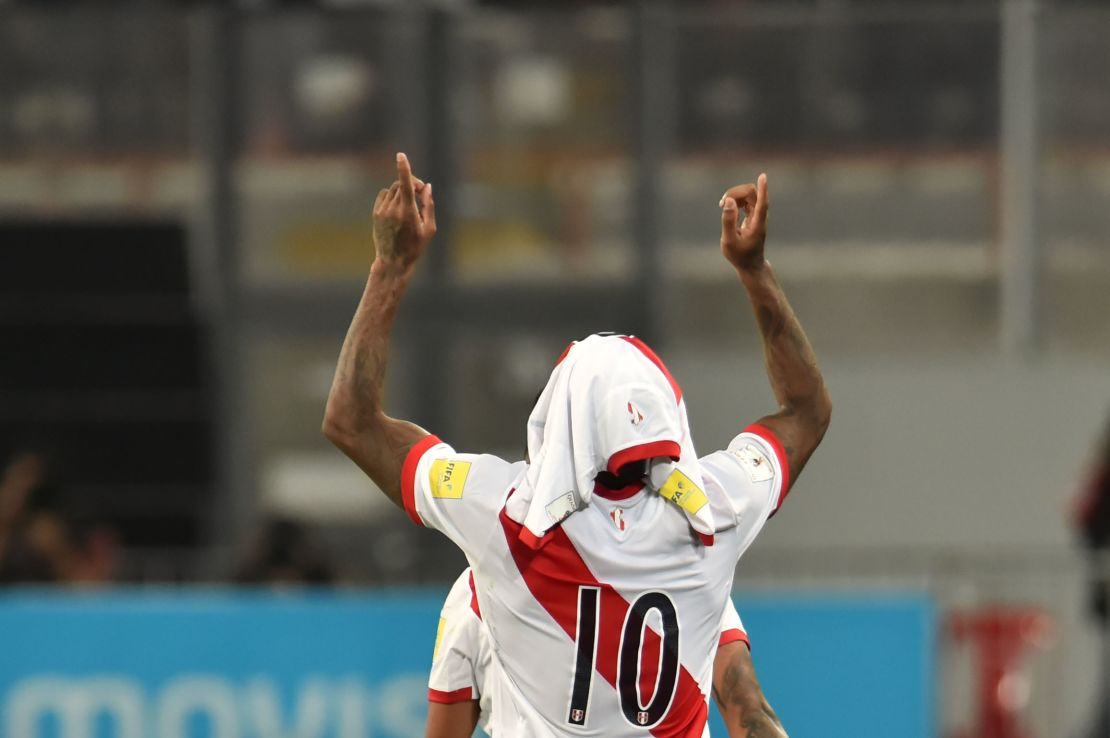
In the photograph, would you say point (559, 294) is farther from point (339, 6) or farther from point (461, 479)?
point (461, 479)

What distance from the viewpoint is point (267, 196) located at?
536 inches

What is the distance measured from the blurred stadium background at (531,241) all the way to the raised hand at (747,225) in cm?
740

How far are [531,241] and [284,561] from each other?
478 centimetres

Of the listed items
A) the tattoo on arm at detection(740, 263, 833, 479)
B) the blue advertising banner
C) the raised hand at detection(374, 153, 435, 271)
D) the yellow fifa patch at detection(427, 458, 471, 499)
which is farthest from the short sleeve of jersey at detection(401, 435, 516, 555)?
the blue advertising banner

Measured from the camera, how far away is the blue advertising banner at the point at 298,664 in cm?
797

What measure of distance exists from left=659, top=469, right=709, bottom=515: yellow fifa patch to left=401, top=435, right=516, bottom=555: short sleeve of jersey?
1.05 feet

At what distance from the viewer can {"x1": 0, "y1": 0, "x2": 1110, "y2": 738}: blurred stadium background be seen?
12641 mm

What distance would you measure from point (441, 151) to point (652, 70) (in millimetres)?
1523

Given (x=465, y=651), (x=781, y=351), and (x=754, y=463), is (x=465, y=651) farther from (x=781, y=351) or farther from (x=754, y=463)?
(x=781, y=351)

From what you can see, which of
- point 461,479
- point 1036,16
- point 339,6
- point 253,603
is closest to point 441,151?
point 339,6

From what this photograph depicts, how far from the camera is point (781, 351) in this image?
14.1 ft

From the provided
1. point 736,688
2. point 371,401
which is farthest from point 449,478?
point 736,688

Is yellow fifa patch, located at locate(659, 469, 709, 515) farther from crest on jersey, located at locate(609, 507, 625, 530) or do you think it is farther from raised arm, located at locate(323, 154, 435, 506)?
raised arm, located at locate(323, 154, 435, 506)

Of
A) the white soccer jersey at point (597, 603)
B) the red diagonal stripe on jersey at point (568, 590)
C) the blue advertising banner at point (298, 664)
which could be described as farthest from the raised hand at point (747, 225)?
the blue advertising banner at point (298, 664)
